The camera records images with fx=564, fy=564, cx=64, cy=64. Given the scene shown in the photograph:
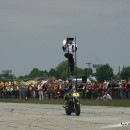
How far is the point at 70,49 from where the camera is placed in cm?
2370

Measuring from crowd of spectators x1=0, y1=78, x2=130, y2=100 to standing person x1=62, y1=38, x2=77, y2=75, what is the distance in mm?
10635

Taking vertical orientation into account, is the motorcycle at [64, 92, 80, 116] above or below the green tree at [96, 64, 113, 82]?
below

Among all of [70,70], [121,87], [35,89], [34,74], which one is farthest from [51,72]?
[70,70]

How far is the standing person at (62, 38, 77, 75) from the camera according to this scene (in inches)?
926

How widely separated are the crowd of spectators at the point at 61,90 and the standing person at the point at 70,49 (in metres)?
10.6

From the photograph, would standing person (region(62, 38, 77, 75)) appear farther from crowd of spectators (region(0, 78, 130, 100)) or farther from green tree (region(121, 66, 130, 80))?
green tree (region(121, 66, 130, 80))

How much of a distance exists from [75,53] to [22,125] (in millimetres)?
6159

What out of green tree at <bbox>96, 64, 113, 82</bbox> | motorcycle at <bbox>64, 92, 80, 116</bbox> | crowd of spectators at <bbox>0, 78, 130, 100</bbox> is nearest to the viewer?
motorcycle at <bbox>64, 92, 80, 116</bbox>

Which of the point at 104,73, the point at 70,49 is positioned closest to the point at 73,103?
the point at 70,49

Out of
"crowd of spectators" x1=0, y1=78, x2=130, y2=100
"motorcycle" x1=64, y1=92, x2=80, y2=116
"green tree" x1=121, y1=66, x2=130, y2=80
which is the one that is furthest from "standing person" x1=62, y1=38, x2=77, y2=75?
"green tree" x1=121, y1=66, x2=130, y2=80

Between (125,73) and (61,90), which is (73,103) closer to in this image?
(61,90)

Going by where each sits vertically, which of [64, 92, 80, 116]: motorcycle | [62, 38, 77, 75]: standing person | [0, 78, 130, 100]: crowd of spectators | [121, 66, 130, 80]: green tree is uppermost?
[121, 66, 130, 80]: green tree

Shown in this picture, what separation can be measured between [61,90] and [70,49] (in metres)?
23.2

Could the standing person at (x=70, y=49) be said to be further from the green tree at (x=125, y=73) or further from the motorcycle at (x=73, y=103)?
the green tree at (x=125, y=73)
